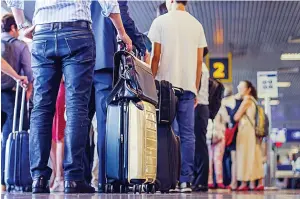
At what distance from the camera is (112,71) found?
4062 mm

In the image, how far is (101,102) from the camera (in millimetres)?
3957

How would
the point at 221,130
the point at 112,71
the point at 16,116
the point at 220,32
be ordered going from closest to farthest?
1. the point at 112,71
2. the point at 16,116
3. the point at 221,130
4. the point at 220,32

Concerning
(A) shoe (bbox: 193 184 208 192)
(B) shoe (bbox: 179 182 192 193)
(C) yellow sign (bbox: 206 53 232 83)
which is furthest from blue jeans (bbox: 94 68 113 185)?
(C) yellow sign (bbox: 206 53 232 83)

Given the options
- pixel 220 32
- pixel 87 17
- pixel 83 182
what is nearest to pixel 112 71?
pixel 87 17

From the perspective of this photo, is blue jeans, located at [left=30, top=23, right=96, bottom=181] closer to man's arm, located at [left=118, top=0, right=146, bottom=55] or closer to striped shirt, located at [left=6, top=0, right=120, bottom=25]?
striped shirt, located at [left=6, top=0, right=120, bottom=25]

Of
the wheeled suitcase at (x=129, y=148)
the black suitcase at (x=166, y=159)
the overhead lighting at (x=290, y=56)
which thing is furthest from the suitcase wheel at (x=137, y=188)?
the overhead lighting at (x=290, y=56)

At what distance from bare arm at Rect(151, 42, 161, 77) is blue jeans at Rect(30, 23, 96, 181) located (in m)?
1.23

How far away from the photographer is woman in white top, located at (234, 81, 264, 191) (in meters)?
8.05

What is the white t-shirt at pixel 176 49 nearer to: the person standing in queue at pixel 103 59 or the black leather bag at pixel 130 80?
the person standing in queue at pixel 103 59

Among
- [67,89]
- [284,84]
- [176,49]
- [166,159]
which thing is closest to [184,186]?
[166,159]

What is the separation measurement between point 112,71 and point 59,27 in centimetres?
72

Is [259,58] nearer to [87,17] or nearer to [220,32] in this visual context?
[220,32]

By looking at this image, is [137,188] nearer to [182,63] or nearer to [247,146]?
[182,63]

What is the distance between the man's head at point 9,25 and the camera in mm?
5211
